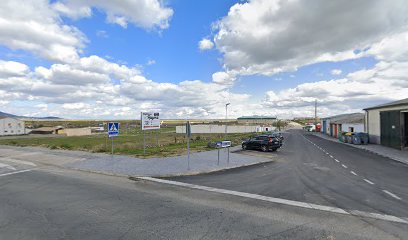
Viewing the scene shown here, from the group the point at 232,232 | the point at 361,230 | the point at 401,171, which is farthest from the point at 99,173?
the point at 401,171

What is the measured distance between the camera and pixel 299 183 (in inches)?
449

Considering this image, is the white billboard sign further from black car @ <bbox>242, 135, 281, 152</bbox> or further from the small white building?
Result: the small white building

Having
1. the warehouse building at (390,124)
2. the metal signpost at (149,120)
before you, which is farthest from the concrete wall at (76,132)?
the warehouse building at (390,124)

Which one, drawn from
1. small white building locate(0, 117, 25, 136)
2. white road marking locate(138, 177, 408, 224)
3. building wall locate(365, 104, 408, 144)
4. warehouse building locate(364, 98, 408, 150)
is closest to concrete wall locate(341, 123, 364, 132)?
building wall locate(365, 104, 408, 144)

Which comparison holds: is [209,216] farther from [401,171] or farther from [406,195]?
[401,171]

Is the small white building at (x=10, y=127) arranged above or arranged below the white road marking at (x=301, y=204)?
above

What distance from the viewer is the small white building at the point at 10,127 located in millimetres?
87938

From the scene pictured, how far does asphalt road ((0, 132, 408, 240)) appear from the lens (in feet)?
19.2

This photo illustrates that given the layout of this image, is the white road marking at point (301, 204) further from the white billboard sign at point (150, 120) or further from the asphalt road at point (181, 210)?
the white billboard sign at point (150, 120)

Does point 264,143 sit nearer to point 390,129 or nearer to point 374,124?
point 390,129

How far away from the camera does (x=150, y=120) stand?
22141 mm

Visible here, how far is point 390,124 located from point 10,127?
103073mm

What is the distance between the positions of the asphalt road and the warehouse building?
18.1 metres

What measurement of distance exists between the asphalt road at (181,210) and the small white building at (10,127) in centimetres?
9298
